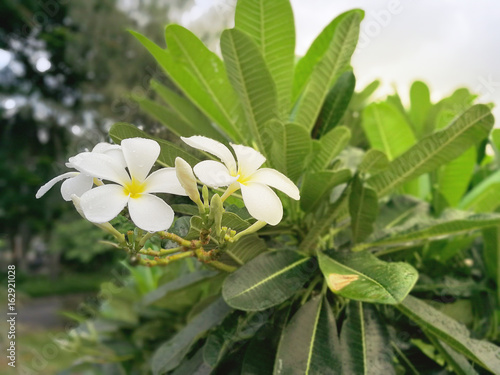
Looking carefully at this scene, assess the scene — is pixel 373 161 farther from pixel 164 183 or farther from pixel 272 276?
pixel 164 183

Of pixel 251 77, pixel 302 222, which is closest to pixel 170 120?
pixel 251 77

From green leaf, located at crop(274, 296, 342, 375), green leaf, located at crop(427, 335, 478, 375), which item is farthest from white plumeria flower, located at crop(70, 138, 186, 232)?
green leaf, located at crop(427, 335, 478, 375)

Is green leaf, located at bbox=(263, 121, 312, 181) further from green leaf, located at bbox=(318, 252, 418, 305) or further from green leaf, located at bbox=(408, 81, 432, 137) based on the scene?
green leaf, located at bbox=(408, 81, 432, 137)

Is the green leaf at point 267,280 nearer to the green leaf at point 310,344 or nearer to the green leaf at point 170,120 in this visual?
the green leaf at point 310,344

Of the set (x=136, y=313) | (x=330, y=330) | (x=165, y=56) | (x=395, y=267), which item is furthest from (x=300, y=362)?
(x=136, y=313)

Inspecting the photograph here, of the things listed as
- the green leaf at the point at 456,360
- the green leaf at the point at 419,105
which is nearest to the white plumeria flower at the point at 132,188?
the green leaf at the point at 456,360

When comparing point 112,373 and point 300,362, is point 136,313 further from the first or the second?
point 300,362
